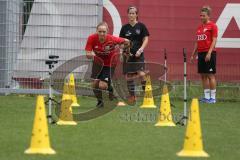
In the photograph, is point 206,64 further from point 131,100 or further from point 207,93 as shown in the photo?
point 131,100

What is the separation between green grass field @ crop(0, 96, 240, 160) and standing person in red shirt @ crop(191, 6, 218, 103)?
1.65m

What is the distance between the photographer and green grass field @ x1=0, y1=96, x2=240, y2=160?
23.2 feet

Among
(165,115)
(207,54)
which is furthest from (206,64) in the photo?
(165,115)

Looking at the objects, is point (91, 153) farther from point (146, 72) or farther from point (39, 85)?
point (39, 85)

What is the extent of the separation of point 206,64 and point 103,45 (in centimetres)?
261

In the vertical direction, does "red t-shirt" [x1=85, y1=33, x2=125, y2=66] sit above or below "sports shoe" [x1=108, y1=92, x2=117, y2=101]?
above

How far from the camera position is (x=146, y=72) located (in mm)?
13359

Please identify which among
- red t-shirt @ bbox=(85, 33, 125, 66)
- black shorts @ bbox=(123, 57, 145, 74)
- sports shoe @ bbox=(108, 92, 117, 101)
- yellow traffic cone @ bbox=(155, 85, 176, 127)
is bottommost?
yellow traffic cone @ bbox=(155, 85, 176, 127)

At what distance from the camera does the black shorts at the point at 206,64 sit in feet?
44.4

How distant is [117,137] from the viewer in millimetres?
8414

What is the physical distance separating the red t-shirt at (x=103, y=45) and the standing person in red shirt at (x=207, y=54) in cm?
216

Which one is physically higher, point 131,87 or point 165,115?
point 131,87

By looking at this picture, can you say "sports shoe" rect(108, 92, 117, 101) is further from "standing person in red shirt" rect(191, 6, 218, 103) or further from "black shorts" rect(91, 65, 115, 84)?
"standing person in red shirt" rect(191, 6, 218, 103)

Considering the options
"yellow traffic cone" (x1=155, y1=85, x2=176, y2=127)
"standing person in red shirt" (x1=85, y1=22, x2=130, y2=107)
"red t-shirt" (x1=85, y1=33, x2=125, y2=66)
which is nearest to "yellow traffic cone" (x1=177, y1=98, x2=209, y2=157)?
"yellow traffic cone" (x1=155, y1=85, x2=176, y2=127)
